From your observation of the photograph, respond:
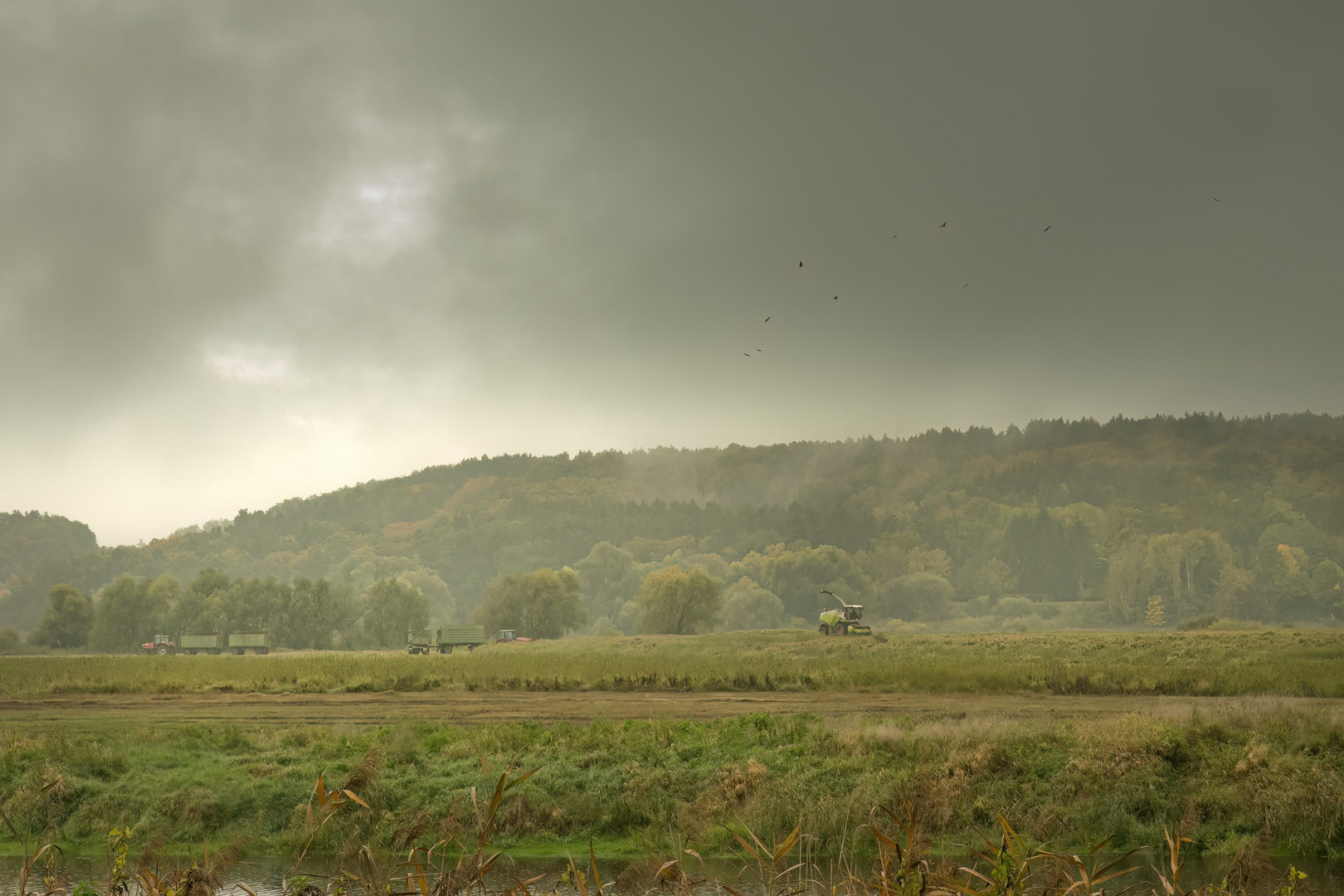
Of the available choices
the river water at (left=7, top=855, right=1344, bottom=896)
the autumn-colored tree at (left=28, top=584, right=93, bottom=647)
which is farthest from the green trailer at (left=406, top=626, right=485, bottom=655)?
the river water at (left=7, top=855, right=1344, bottom=896)

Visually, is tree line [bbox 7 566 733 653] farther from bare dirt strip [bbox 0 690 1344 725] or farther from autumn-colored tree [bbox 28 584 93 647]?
bare dirt strip [bbox 0 690 1344 725]

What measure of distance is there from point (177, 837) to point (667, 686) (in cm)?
2777

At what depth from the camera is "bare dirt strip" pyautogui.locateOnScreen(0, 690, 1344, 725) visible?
120 feet

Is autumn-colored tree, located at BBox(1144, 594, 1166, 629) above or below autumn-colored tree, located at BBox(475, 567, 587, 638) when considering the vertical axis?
below

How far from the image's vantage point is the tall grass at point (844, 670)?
46.0 metres

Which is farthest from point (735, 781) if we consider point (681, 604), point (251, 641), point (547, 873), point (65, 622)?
A: point (65, 622)

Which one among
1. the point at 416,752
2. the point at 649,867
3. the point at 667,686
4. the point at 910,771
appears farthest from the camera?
the point at 667,686

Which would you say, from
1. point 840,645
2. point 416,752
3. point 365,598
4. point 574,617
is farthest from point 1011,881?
point 365,598

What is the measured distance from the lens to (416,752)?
97.6ft

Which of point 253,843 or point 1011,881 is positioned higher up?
point 1011,881

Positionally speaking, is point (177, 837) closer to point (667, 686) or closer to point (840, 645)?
point (667, 686)

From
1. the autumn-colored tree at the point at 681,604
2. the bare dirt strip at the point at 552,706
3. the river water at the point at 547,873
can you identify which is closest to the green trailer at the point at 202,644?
the autumn-colored tree at the point at 681,604

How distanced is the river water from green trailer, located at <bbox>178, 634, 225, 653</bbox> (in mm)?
107106

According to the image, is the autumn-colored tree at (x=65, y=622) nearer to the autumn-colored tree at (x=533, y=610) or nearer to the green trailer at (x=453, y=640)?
the autumn-colored tree at (x=533, y=610)
